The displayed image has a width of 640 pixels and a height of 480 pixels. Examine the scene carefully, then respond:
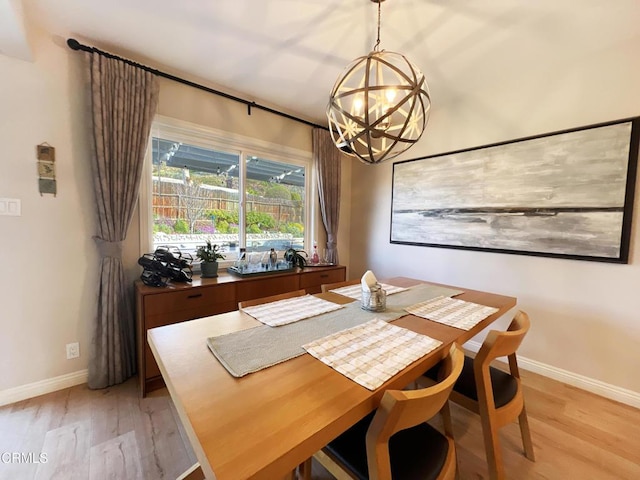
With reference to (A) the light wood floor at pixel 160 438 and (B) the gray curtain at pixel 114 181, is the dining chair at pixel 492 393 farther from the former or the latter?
(B) the gray curtain at pixel 114 181

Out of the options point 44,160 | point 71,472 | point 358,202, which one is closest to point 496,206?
point 358,202

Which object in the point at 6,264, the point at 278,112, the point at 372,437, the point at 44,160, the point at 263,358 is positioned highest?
the point at 278,112

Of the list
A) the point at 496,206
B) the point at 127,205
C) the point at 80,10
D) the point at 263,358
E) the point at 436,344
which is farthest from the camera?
the point at 496,206

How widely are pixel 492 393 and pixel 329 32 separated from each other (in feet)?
7.53

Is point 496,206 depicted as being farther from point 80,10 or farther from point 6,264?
point 6,264

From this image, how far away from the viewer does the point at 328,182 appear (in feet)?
11.2

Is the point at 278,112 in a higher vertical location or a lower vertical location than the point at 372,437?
higher

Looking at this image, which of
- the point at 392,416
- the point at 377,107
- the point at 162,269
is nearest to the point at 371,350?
the point at 392,416

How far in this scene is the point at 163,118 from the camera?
7.52 feet

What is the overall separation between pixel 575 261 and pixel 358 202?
90.5 inches

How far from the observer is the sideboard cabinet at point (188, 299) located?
1.89 meters

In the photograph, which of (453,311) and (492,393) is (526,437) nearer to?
(492,393)

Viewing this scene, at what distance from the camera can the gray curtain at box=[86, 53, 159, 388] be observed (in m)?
1.91

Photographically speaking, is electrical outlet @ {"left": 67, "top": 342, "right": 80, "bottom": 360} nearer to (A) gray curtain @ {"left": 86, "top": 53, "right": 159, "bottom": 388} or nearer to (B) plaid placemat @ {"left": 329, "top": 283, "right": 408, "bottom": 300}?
(A) gray curtain @ {"left": 86, "top": 53, "right": 159, "bottom": 388}
